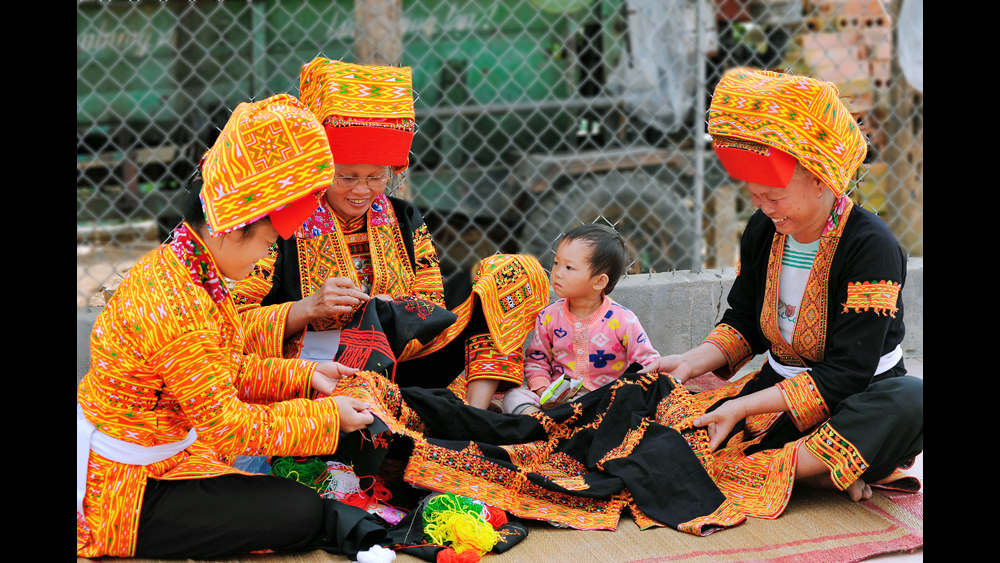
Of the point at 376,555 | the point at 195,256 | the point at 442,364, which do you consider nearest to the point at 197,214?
the point at 195,256

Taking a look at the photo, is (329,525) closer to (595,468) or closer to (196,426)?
(196,426)

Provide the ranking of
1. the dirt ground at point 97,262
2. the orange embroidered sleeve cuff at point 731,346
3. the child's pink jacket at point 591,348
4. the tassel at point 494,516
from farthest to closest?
1. the dirt ground at point 97,262
2. the child's pink jacket at point 591,348
3. the orange embroidered sleeve cuff at point 731,346
4. the tassel at point 494,516

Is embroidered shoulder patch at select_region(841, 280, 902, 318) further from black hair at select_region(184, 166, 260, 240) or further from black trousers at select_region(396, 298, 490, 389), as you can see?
black hair at select_region(184, 166, 260, 240)

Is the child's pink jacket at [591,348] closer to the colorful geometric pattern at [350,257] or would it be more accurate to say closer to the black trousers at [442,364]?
the black trousers at [442,364]

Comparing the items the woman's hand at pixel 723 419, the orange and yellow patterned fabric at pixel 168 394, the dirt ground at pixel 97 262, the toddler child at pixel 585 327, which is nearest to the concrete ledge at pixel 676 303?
the toddler child at pixel 585 327

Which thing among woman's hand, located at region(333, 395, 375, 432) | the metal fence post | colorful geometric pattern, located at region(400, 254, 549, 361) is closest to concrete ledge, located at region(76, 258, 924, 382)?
colorful geometric pattern, located at region(400, 254, 549, 361)

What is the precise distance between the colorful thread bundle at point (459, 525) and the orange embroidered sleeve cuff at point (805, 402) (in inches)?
38.1

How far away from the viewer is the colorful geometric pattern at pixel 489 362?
117 inches

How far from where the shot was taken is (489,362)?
2.99m

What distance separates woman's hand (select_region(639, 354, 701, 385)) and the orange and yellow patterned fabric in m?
1.22

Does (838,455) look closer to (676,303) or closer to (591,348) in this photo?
(591,348)

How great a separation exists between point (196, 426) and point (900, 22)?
591 centimetres

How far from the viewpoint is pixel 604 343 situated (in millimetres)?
3109

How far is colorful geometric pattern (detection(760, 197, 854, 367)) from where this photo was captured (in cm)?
257
